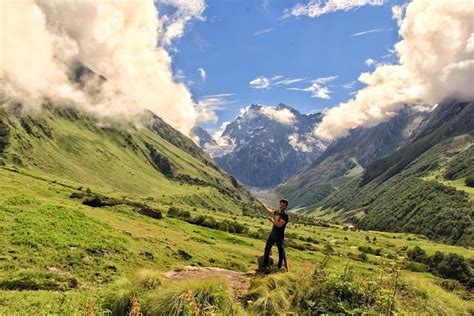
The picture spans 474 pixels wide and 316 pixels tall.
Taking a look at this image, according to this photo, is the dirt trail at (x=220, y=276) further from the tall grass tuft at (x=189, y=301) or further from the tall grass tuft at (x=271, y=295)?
the tall grass tuft at (x=189, y=301)

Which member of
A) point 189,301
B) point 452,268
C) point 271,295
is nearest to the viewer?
point 189,301

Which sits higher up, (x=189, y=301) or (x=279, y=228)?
(x=279, y=228)

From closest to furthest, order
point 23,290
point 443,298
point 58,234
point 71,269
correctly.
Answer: point 443,298
point 23,290
point 71,269
point 58,234

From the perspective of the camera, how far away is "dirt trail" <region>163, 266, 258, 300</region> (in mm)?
24211

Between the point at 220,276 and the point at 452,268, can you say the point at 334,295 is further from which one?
the point at 452,268

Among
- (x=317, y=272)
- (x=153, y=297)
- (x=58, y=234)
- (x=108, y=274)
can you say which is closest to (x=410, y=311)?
(x=317, y=272)

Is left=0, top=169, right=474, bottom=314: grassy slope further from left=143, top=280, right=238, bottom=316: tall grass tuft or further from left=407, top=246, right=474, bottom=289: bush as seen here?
left=407, top=246, right=474, bottom=289: bush

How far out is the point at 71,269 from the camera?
115ft

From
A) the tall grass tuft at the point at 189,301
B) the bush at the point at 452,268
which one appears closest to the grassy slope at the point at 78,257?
the tall grass tuft at the point at 189,301

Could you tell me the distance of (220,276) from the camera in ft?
88.5

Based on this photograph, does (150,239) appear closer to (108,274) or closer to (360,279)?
(108,274)

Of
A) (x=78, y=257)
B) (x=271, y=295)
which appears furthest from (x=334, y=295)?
(x=78, y=257)

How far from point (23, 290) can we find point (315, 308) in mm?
18065

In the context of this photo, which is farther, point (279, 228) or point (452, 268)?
point (452, 268)
